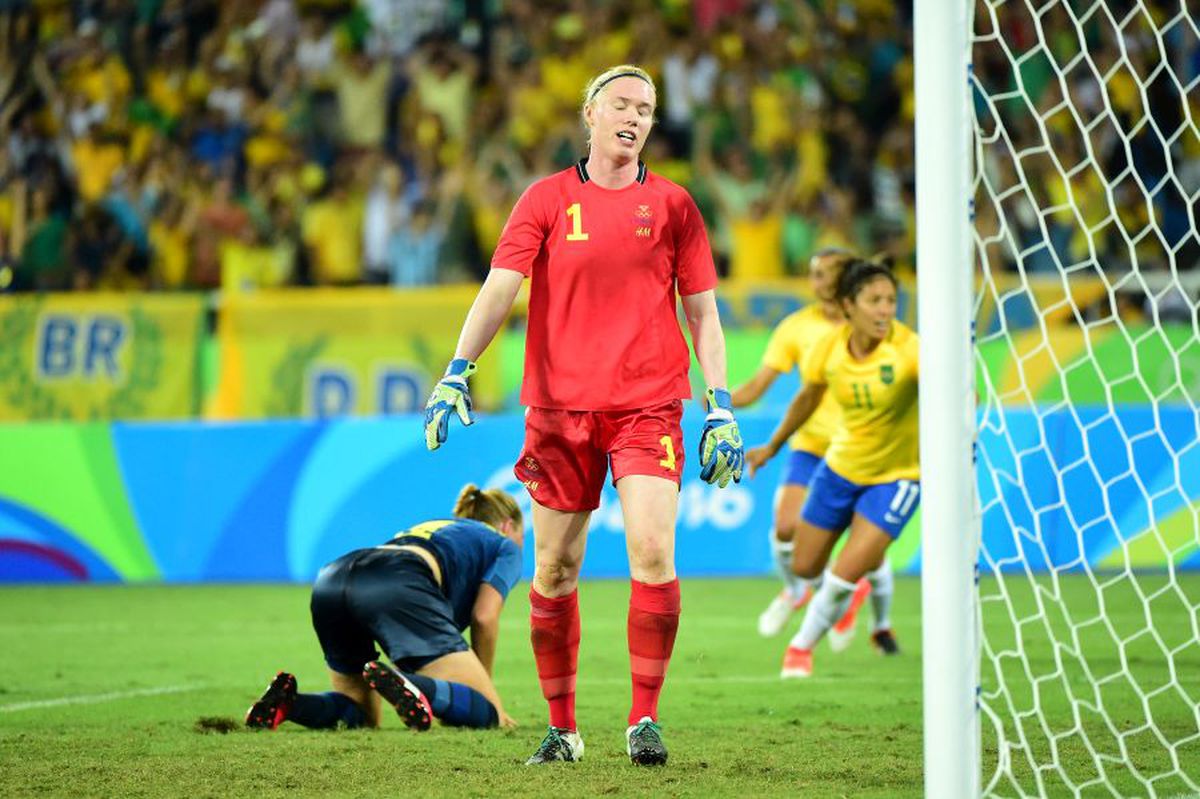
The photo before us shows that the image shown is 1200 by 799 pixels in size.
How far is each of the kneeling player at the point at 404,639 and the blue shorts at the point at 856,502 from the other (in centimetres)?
240

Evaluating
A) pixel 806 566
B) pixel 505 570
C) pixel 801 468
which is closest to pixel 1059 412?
pixel 801 468

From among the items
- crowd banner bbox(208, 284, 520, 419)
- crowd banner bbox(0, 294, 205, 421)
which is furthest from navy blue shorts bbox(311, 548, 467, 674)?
crowd banner bbox(0, 294, 205, 421)

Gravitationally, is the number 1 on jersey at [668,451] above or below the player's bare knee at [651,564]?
above

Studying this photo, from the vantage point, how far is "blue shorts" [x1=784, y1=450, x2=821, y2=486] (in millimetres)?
10375

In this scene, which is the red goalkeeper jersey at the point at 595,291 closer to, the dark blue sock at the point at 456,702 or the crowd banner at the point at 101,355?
the dark blue sock at the point at 456,702

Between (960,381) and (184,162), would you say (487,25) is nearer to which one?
(184,162)

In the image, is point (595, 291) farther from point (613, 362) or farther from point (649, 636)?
point (649, 636)

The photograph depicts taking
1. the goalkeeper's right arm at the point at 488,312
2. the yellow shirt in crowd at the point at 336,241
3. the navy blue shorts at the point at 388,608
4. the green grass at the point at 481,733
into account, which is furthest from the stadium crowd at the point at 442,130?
the goalkeeper's right arm at the point at 488,312

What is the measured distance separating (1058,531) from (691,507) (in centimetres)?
263

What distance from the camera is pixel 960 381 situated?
4.41 m

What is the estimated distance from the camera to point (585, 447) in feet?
19.0

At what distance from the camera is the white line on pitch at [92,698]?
296 inches

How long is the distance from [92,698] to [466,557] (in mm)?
1967

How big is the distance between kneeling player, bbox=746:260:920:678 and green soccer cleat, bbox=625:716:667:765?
2861 mm
